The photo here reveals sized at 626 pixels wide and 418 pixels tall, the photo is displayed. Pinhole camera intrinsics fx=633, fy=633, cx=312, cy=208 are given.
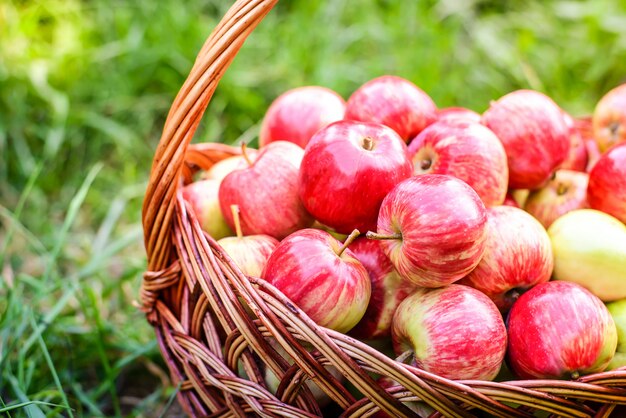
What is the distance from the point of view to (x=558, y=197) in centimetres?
140

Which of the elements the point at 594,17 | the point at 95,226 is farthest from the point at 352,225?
the point at 594,17

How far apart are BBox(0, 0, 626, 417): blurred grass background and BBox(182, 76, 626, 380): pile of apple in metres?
0.62

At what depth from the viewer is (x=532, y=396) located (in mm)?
904

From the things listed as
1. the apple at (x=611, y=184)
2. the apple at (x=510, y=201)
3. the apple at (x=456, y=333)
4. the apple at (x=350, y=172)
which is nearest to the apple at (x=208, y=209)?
the apple at (x=350, y=172)

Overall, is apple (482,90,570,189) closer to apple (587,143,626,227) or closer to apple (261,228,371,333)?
apple (587,143,626,227)

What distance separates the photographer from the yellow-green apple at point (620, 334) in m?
1.13

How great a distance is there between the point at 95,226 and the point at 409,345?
5.03 feet

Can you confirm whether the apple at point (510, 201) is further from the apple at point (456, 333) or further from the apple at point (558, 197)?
the apple at point (456, 333)

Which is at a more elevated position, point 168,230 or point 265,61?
point 265,61

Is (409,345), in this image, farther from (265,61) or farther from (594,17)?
(594,17)

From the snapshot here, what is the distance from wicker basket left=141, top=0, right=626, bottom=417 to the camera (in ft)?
3.01

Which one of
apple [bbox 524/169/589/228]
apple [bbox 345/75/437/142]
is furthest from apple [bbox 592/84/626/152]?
apple [bbox 345/75/437/142]

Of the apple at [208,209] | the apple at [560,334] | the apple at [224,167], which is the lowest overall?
the apple at [560,334]

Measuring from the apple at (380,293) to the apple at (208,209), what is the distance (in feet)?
1.19
